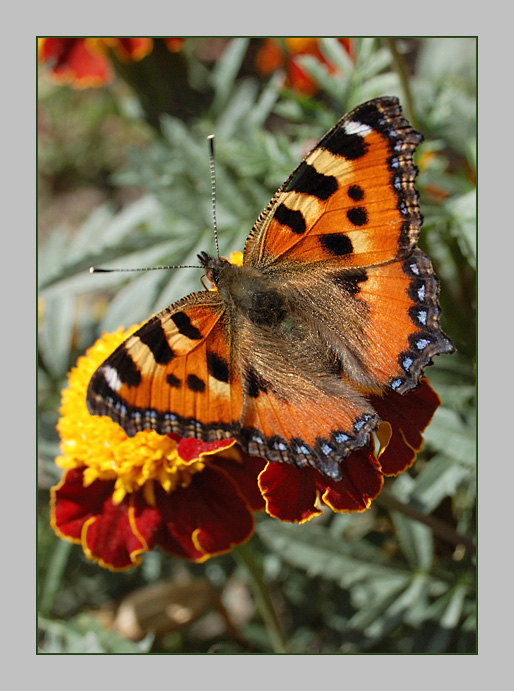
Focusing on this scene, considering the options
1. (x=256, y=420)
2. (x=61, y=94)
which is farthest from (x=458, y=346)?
(x=61, y=94)

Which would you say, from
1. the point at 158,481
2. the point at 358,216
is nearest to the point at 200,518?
the point at 158,481

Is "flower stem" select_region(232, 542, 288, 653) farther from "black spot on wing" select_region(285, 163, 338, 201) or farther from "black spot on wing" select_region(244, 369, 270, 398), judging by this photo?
"black spot on wing" select_region(285, 163, 338, 201)

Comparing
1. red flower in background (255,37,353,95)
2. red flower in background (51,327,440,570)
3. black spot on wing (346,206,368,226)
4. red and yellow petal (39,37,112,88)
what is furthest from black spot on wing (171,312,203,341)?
red and yellow petal (39,37,112,88)

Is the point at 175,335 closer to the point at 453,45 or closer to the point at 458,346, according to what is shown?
the point at 458,346

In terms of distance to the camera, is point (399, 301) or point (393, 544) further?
point (393, 544)

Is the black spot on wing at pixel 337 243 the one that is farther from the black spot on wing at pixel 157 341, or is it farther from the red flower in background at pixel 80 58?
the red flower in background at pixel 80 58

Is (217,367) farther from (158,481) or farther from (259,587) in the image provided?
(259,587)

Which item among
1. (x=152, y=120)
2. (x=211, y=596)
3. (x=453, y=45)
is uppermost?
(x=453, y=45)
